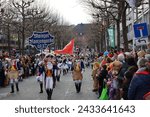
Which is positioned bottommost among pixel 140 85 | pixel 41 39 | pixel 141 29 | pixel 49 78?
pixel 49 78

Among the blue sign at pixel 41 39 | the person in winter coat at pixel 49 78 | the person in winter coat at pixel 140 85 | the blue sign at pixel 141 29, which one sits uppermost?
the blue sign at pixel 141 29

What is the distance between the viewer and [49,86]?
15.9 metres

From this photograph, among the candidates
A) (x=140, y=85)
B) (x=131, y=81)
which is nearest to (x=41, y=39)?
(x=131, y=81)

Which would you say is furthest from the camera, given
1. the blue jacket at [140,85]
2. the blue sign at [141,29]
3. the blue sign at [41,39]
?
the blue sign at [41,39]

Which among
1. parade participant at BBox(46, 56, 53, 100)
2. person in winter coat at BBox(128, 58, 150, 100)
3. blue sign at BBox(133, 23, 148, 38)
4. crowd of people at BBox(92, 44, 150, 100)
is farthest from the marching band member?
person in winter coat at BBox(128, 58, 150, 100)

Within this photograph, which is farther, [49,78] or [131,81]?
[49,78]

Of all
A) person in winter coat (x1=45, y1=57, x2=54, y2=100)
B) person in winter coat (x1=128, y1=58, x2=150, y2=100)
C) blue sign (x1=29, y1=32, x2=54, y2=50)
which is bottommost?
person in winter coat (x1=45, y1=57, x2=54, y2=100)

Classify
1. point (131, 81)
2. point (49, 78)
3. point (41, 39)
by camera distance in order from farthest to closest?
1. point (41, 39)
2. point (49, 78)
3. point (131, 81)

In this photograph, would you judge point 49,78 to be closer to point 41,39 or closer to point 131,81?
point 41,39

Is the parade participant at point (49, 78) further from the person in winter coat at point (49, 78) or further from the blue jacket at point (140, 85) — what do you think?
the blue jacket at point (140, 85)

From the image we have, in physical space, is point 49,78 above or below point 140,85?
below

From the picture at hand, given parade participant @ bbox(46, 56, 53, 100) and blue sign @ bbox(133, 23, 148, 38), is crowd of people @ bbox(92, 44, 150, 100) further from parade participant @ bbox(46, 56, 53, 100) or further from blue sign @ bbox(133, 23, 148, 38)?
parade participant @ bbox(46, 56, 53, 100)

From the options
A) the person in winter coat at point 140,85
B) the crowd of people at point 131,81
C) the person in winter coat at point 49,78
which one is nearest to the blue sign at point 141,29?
the crowd of people at point 131,81

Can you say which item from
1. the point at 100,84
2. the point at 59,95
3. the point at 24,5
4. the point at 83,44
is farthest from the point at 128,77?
the point at 83,44
